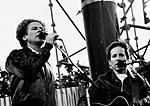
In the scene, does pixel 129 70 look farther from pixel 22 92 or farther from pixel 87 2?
pixel 87 2

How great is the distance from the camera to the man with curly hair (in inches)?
113

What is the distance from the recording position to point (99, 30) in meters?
4.04

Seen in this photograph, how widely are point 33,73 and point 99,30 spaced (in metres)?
1.44

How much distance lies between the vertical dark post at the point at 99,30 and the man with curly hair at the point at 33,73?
3.37ft

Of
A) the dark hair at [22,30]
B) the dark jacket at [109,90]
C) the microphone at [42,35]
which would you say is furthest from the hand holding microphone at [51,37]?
the dark jacket at [109,90]

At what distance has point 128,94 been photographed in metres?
3.60

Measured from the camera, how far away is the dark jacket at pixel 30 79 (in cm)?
288

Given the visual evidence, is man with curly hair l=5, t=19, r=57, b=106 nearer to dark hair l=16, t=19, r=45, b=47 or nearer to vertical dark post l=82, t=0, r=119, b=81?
dark hair l=16, t=19, r=45, b=47

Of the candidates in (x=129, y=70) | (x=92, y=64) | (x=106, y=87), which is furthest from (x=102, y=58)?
(x=129, y=70)

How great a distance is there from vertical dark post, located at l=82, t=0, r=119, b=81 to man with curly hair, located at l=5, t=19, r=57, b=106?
103 cm

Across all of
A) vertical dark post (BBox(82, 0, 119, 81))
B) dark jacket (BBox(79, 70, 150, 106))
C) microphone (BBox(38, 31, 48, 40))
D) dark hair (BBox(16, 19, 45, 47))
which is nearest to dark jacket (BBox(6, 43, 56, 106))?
microphone (BBox(38, 31, 48, 40))

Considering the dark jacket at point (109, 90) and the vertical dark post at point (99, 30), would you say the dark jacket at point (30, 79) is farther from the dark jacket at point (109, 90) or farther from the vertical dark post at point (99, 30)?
the vertical dark post at point (99, 30)

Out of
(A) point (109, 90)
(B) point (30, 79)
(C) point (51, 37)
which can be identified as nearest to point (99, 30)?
(A) point (109, 90)

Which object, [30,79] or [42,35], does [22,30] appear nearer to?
[42,35]
